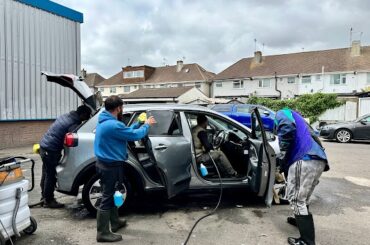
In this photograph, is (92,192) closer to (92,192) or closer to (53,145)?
(92,192)

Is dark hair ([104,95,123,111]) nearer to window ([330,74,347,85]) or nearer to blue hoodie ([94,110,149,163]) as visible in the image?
blue hoodie ([94,110,149,163])

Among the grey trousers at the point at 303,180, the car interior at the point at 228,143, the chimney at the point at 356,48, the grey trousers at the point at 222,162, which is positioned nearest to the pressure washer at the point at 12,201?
the car interior at the point at 228,143

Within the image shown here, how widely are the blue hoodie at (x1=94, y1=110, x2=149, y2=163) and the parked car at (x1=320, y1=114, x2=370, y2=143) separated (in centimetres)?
1325

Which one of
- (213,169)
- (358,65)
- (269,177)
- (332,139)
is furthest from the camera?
(358,65)

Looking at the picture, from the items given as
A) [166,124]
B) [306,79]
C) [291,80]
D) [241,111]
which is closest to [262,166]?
[166,124]

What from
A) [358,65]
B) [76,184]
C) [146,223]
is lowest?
[146,223]

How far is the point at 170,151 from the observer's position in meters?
4.83

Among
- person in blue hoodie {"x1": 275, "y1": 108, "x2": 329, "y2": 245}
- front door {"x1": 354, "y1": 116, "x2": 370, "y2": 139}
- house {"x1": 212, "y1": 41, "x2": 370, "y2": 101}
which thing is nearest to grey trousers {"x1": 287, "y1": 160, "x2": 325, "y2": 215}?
person in blue hoodie {"x1": 275, "y1": 108, "x2": 329, "y2": 245}

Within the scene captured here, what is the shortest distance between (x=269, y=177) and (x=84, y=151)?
2.56m

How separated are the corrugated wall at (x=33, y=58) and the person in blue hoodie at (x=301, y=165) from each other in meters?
11.4

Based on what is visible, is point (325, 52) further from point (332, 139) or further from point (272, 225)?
point (272, 225)

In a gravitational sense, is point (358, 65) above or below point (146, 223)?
above

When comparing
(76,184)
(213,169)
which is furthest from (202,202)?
(76,184)

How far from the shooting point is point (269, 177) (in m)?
4.48
